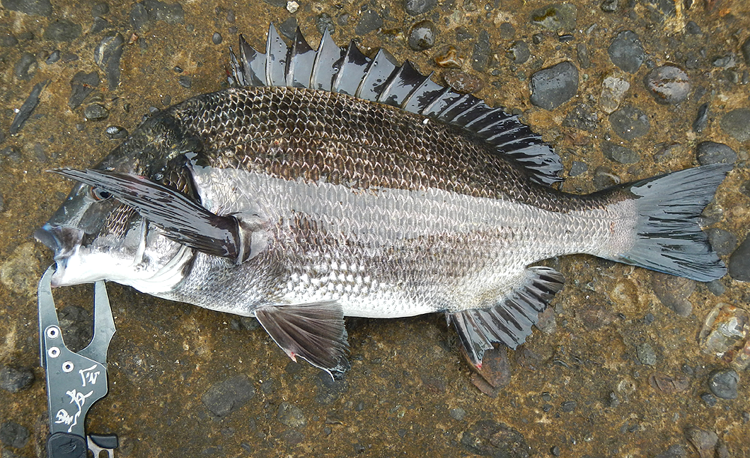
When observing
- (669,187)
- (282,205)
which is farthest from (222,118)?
(669,187)

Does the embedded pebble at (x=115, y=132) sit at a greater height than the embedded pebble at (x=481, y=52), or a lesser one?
lesser

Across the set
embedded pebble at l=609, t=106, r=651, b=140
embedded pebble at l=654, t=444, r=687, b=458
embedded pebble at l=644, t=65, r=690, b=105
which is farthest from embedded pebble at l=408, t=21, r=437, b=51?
embedded pebble at l=654, t=444, r=687, b=458

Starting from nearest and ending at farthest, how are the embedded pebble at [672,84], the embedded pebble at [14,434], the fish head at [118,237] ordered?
1. the fish head at [118,237]
2. the embedded pebble at [14,434]
3. the embedded pebble at [672,84]

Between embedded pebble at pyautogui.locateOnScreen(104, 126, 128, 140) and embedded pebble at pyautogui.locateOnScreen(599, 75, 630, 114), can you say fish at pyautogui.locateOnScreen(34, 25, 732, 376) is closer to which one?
embedded pebble at pyautogui.locateOnScreen(104, 126, 128, 140)

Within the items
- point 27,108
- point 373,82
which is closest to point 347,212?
point 373,82

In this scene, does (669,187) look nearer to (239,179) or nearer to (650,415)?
(650,415)

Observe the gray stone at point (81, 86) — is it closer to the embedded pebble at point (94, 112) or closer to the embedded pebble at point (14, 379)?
the embedded pebble at point (94, 112)

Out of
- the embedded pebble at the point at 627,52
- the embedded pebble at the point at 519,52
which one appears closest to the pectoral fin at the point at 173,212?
the embedded pebble at the point at 519,52
